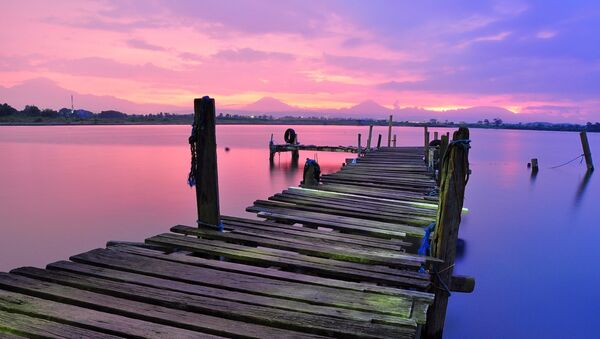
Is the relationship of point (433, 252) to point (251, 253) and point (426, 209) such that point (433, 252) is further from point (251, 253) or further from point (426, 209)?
point (426, 209)

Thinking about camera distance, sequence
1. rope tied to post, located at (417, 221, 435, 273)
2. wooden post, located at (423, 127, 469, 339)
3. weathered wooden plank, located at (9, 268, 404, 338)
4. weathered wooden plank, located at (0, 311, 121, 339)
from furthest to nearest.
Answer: rope tied to post, located at (417, 221, 435, 273)
wooden post, located at (423, 127, 469, 339)
weathered wooden plank, located at (9, 268, 404, 338)
weathered wooden plank, located at (0, 311, 121, 339)

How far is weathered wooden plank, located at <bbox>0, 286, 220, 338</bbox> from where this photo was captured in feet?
10.3

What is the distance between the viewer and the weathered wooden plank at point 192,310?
322 centimetres

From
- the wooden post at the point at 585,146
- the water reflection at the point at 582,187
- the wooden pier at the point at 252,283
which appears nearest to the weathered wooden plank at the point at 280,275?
the wooden pier at the point at 252,283

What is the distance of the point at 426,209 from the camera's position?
27.0 feet

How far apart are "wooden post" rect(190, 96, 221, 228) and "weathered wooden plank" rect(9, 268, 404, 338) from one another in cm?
203

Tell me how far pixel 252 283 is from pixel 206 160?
2215mm

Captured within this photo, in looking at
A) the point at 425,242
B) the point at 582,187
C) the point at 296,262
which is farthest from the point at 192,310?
the point at 582,187

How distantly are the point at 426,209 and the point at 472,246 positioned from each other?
21.0 ft

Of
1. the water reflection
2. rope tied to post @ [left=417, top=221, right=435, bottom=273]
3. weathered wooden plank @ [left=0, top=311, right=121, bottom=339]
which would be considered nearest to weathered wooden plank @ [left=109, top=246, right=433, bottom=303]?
weathered wooden plank @ [left=0, top=311, right=121, bottom=339]

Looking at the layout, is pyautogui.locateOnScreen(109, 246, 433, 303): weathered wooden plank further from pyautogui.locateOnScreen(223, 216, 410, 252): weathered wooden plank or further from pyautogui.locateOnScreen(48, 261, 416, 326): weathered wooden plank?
A: pyautogui.locateOnScreen(223, 216, 410, 252): weathered wooden plank

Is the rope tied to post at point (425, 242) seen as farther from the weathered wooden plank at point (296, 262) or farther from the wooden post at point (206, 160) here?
the wooden post at point (206, 160)

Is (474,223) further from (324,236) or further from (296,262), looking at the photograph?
(296,262)

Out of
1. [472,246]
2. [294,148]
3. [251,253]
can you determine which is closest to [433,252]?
[251,253]
